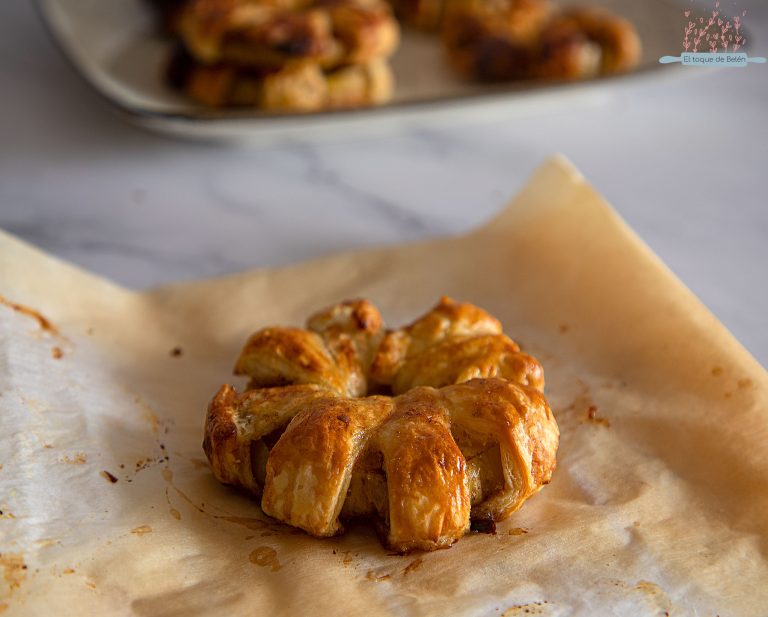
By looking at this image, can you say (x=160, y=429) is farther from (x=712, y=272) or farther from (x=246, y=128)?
(x=712, y=272)

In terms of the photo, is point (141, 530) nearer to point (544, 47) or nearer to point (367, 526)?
point (367, 526)

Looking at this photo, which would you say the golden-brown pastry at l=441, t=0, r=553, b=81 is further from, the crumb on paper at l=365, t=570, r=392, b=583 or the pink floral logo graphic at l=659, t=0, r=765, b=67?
the crumb on paper at l=365, t=570, r=392, b=583

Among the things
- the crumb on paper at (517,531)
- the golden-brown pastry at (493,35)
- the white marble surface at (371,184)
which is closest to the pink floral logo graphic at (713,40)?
the white marble surface at (371,184)

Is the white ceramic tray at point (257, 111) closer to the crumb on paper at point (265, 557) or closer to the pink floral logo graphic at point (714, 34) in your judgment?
the pink floral logo graphic at point (714, 34)

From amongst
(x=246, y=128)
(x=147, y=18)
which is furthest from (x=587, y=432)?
(x=147, y=18)

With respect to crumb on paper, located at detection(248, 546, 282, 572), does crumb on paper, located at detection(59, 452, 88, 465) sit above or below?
above

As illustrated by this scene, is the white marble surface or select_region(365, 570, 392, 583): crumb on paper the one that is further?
the white marble surface

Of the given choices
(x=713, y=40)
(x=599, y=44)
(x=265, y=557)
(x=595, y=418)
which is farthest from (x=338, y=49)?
(x=265, y=557)

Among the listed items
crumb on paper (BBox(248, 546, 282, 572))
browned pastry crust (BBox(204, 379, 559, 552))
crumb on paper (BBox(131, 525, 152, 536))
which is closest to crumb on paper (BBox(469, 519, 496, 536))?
browned pastry crust (BBox(204, 379, 559, 552))
